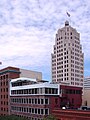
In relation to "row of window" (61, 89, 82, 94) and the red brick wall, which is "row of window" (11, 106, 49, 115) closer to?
the red brick wall

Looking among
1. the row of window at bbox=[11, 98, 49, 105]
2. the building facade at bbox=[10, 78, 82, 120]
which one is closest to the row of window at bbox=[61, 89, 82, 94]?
the building facade at bbox=[10, 78, 82, 120]

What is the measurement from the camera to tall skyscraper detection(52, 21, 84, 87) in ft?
415

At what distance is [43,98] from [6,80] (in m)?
33.0

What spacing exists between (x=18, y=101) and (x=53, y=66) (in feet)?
171

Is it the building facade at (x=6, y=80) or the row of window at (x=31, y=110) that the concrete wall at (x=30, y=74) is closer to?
the building facade at (x=6, y=80)

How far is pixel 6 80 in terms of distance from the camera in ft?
326

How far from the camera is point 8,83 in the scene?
9681 cm

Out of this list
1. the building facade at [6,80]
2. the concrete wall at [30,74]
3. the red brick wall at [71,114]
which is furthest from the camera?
the concrete wall at [30,74]

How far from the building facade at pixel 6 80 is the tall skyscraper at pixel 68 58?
25.5 m

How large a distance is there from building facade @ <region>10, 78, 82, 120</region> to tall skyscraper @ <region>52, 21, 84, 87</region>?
44.0 metres

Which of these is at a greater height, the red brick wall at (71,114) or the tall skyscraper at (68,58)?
the tall skyscraper at (68,58)

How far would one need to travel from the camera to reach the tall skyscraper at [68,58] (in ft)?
415

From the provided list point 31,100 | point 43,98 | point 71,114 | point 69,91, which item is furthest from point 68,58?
point 71,114

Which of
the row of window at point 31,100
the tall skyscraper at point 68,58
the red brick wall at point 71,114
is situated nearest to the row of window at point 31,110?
the row of window at point 31,100
